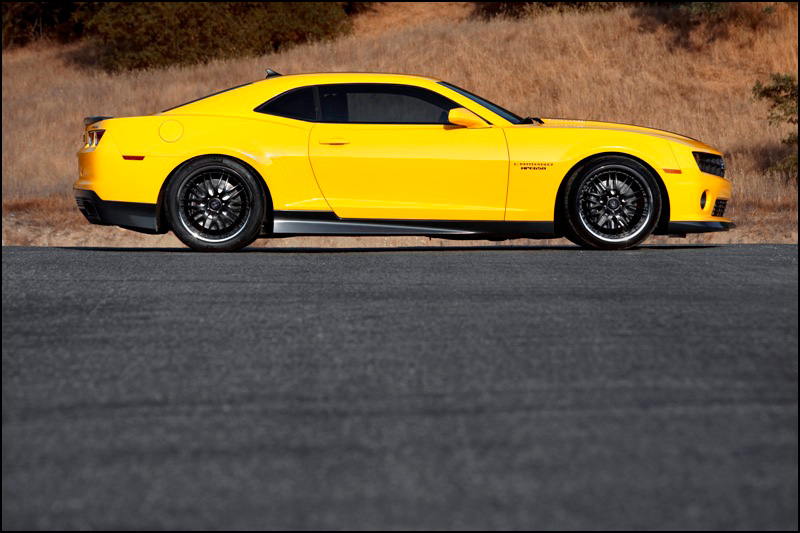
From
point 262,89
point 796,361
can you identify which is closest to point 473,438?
point 796,361

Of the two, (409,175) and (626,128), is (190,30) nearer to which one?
(626,128)

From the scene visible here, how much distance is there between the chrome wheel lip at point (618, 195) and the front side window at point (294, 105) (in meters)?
2.27

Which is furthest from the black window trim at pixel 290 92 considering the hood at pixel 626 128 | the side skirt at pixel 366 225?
the hood at pixel 626 128

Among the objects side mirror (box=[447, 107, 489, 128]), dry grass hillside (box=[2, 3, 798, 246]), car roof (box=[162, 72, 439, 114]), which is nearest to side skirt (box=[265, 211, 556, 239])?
side mirror (box=[447, 107, 489, 128])

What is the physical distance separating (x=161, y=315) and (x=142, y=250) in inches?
178

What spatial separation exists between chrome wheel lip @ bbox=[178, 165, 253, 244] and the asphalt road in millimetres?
1909

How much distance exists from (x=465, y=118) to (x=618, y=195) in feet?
4.58

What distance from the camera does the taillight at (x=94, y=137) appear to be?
9998 millimetres

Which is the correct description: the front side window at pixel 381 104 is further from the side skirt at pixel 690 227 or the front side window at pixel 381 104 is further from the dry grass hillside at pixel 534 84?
the dry grass hillside at pixel 534 84

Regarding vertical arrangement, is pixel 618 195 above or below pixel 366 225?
above

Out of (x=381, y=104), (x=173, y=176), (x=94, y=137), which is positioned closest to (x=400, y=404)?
(x=381, y=104)

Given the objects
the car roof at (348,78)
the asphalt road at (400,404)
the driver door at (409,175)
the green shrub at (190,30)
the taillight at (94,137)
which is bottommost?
the asphalt road at (400,404)

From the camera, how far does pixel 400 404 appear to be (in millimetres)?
4445

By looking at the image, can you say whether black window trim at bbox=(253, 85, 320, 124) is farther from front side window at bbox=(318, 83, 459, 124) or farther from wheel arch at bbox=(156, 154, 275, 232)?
wheel arch at bbox=(156, 154, 275, 232)
